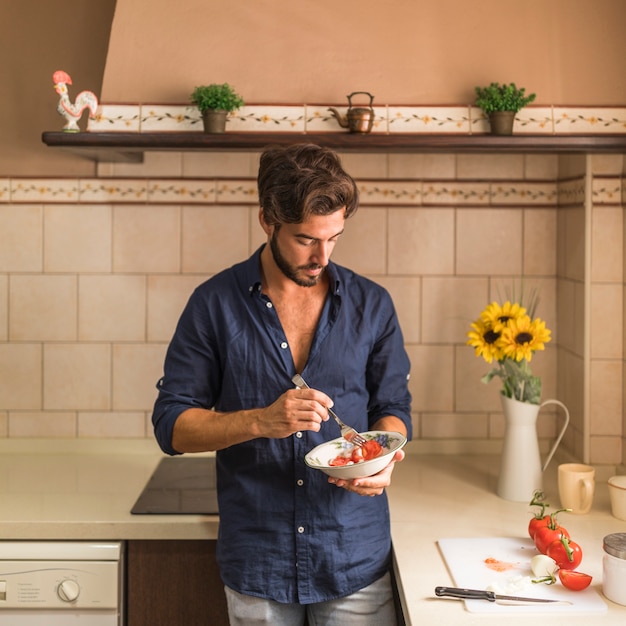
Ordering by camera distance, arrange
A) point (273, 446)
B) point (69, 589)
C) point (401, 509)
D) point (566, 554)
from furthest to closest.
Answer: point (401, 509), point (69, 589), point (273, 446), point (566, 554)

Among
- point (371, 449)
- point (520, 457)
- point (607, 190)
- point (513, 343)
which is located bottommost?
point (520, 457)

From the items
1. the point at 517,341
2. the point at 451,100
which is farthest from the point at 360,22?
the point at 517,341

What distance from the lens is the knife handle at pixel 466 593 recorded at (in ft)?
5.16

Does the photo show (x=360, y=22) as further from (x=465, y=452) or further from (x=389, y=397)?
(x=465, y=452)

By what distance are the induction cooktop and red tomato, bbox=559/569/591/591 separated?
0.83 meters

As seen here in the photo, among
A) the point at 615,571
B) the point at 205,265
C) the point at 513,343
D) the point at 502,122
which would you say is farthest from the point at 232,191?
the point at 615,571

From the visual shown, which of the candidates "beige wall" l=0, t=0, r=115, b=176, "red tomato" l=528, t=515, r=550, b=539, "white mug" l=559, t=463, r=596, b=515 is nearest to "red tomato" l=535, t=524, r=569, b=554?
"red tomato" l=528, t=515, r=550, b=539

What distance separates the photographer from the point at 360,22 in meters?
2.23

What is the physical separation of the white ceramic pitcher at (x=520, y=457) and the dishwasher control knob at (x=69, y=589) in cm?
108

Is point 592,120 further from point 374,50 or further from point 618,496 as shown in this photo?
point 618,496

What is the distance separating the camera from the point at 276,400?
1718mm

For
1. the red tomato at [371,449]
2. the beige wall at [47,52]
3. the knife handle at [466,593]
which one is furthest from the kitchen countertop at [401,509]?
the beige wall at [47,52]

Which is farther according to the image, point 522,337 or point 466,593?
point 522,337

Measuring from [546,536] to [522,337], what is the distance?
0.59m
